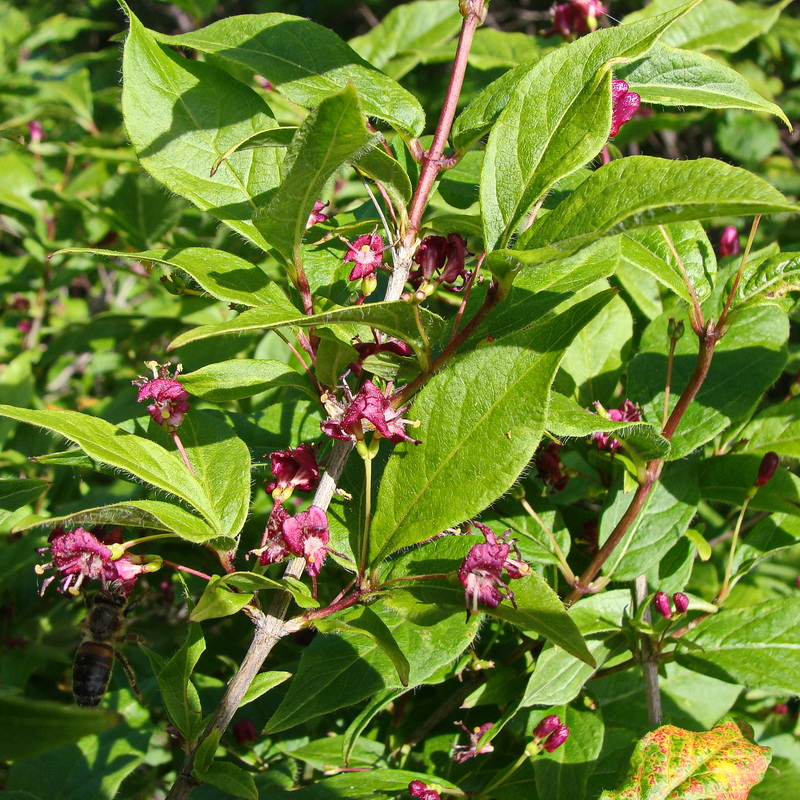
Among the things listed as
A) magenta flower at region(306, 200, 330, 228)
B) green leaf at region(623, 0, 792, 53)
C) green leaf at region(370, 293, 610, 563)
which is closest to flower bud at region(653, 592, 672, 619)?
green leaf at region(370, 293, 610, 563)

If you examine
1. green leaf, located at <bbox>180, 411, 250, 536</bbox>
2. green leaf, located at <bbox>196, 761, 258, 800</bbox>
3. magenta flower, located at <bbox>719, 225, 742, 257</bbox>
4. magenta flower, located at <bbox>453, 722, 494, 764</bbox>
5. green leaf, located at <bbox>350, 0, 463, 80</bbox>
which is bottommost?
magenta flower, located at <bbox>453, 722, 494, 764</bbox>

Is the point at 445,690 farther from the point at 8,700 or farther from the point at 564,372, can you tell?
A: the point at 8,700

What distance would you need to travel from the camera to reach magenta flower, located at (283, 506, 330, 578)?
46.1 inches

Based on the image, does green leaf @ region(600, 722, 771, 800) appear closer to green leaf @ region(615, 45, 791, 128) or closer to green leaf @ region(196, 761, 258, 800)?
green leaf @ region(196, 761, 258, 800)

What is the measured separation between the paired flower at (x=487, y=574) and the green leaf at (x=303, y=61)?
67 cm

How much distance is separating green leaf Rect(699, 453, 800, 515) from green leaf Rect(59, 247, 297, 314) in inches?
38.8

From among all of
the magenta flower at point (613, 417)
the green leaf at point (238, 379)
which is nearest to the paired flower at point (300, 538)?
the green leaf at point (238, 379)

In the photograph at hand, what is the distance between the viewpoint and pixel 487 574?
3.50 feet

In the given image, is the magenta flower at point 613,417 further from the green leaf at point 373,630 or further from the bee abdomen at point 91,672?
the bee abdomen at point 91,672

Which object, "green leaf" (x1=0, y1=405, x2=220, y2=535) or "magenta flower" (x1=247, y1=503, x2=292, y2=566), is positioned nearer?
"green leaf" (x1=0, y1=405, x2=220, y2=535)

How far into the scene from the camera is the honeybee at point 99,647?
1644 mm

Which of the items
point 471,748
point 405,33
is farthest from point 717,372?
point 405,33

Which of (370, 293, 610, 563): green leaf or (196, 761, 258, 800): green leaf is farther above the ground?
(370, 293, 610, 563): green leaf

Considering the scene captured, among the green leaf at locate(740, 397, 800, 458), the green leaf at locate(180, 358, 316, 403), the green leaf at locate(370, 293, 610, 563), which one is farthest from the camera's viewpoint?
the green leaf at locate(740, 397, 800, 458)
